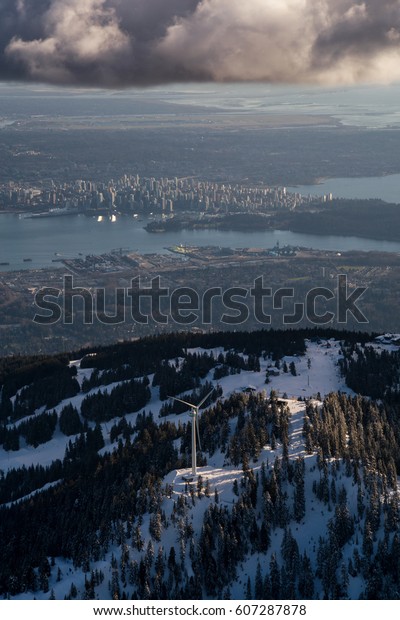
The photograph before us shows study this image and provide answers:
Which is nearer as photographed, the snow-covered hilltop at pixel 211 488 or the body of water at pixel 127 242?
the snow-covered hilltop at pixel 211 488

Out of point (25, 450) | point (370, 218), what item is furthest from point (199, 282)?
point (25, 450)

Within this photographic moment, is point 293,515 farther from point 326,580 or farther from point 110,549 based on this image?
point 110,549

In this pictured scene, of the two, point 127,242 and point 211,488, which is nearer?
point 211,488

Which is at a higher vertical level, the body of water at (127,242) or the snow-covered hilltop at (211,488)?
the snow-covered hilltop at (211,488)

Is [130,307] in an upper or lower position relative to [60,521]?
lower

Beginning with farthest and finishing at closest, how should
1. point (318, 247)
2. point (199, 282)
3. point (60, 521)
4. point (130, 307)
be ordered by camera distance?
point (318, 247) < point (199, 282) < point (130, 307) < point (60, 521)
